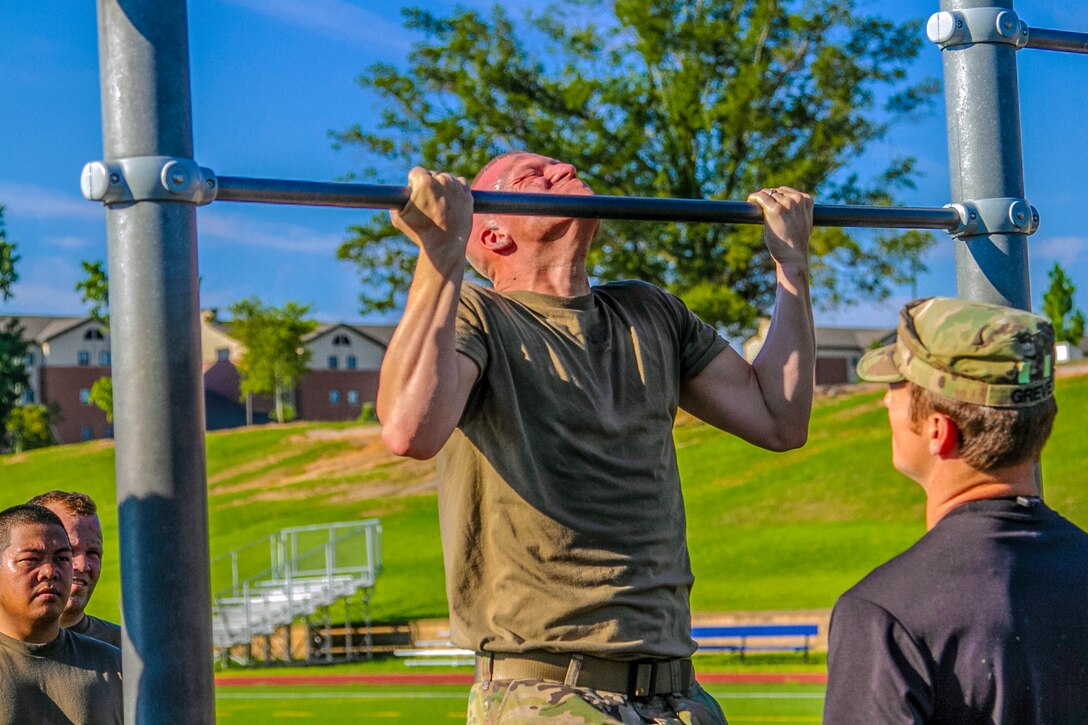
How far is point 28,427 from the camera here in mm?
69000

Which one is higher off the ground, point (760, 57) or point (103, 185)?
point (760, 57)

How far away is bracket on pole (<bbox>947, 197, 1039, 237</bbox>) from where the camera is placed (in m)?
2.86

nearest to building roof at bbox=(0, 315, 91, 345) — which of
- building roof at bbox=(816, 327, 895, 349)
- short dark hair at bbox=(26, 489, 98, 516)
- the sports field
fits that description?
building roof at bbox=(816, 327, 895, 349)

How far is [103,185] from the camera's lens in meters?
2.04

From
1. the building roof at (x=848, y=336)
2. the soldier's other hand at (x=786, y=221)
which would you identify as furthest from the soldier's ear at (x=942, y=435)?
the building roof at (x=848, y=336)

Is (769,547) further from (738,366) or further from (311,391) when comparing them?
(311,391)

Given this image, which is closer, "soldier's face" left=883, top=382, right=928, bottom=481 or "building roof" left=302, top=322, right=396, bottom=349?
"soldier's face" left=883, top=382, right=928, bottom=481

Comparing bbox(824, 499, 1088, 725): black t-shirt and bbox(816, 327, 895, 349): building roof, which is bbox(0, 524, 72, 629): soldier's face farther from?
bbox(816, 327, 895, 349): building roof

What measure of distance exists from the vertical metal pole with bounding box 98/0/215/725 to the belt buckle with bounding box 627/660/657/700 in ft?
2.70

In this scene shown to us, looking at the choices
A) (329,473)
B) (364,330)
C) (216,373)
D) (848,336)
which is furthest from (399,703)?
(364,330)

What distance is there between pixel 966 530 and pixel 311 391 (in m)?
83.7

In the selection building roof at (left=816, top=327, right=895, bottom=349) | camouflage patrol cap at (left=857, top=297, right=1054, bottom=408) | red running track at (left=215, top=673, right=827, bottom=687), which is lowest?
red running track at (left=215, top=673, right=827, bottom=687)

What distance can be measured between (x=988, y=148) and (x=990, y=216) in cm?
14

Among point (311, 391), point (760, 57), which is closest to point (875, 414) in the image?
point (760, 57)
